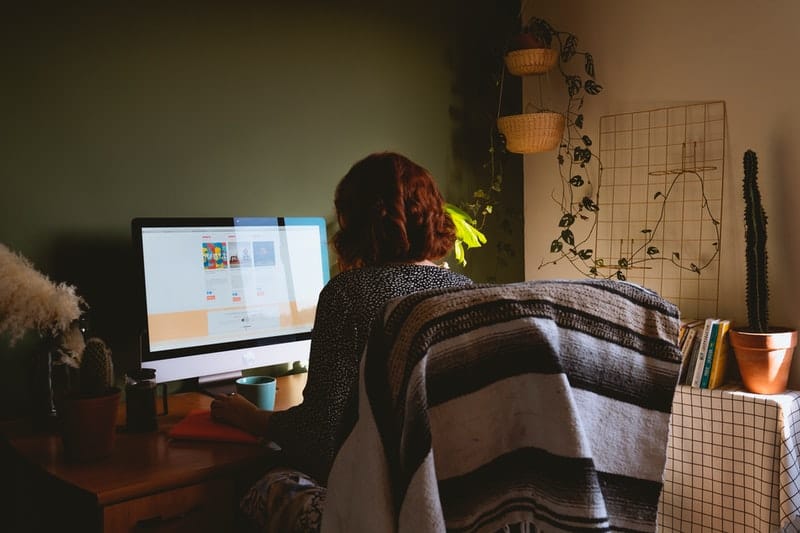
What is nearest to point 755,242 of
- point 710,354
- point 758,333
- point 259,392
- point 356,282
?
point 758,333

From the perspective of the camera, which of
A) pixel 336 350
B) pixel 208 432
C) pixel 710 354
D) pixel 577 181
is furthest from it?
pixel 577 181

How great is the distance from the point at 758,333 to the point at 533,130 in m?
1.15

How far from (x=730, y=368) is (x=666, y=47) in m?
1.31

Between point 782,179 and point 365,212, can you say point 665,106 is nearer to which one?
point 782,179

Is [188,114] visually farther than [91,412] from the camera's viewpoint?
Yes

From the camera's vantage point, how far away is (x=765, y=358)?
7.47 feet

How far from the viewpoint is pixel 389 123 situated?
8.65 ft

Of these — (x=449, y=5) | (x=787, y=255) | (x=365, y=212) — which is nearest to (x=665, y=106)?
(x=787, y=255)

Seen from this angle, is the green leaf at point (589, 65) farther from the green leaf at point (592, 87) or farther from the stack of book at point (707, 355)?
the stack of book at point (707, 355)

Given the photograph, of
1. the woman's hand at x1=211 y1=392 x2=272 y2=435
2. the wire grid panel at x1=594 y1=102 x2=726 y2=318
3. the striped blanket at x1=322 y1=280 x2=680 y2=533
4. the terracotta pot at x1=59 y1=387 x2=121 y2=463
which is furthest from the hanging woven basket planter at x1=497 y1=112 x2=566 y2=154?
the terracotta pot at x1=59 y1=387 x2=121 y2=463

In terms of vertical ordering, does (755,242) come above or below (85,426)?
above

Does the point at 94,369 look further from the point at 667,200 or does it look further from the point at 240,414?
the point at 667,200

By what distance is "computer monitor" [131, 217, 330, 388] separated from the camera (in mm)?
1724

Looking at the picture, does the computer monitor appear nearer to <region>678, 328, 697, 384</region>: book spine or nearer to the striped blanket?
the striped blanket
